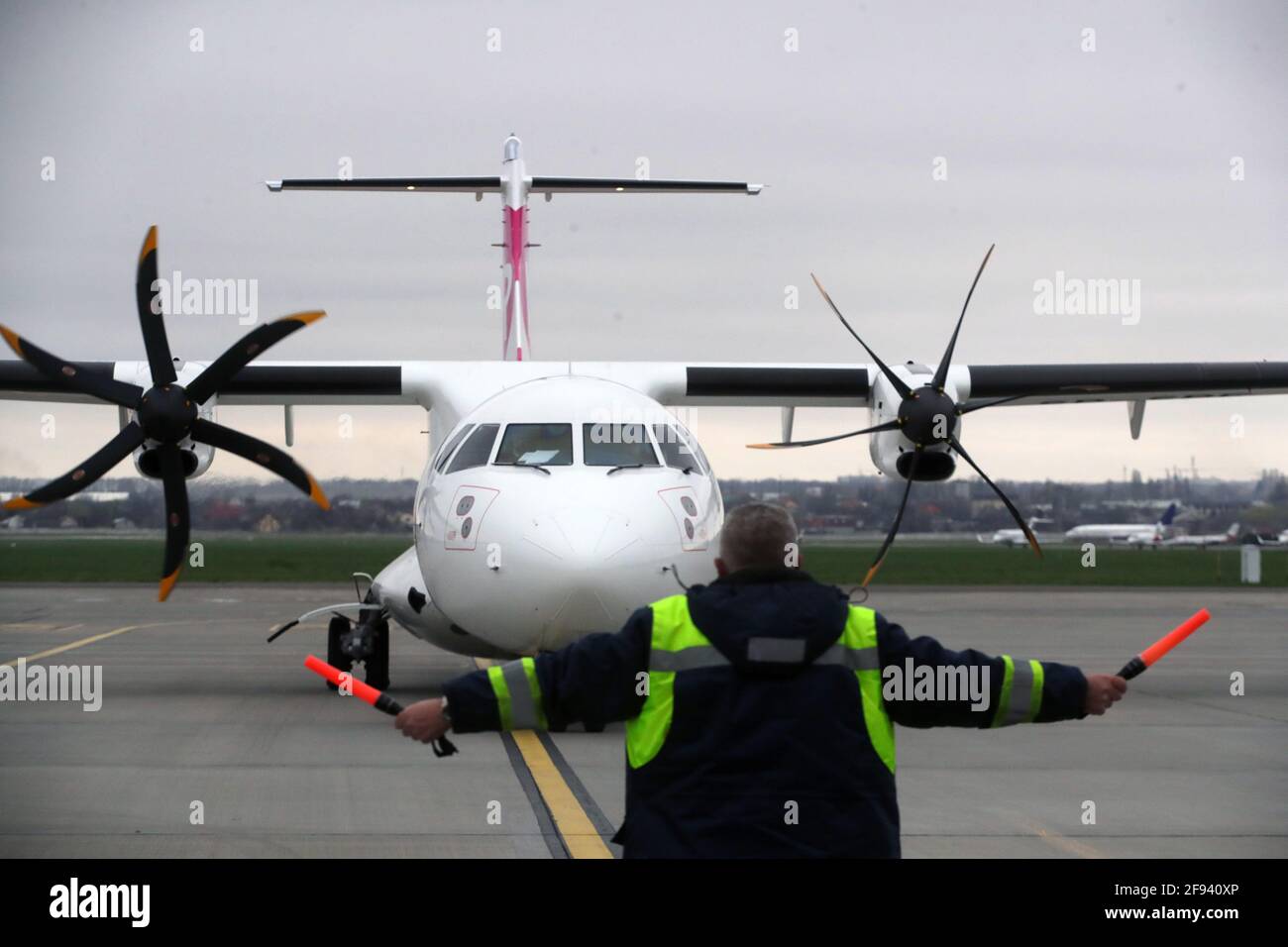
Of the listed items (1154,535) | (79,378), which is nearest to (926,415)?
(79,378)

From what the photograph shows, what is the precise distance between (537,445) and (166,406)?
3.84 meters

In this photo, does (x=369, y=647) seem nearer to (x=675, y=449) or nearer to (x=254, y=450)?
(x=254, y=450)

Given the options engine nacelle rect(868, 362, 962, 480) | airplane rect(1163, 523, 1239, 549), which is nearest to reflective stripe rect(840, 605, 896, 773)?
engine nacelle rect(868, 362, 962, 480)

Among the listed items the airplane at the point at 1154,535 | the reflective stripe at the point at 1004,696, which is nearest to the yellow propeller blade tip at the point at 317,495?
the reflective stripe at the point at 1004,696

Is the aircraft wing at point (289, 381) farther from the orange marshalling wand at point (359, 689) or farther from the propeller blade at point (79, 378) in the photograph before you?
the orange marshalling wand at point (359, 689)

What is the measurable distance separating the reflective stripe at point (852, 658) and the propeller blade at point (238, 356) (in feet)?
32.1

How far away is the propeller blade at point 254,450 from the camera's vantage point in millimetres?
13617

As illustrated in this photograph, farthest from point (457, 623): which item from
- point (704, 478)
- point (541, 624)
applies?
point (704, 478)

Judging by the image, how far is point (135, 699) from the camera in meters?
13.9

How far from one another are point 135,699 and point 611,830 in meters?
7.42

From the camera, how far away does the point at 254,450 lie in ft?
45.6

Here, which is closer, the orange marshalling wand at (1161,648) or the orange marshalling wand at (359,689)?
the orange marshalling wand at (359,689)
